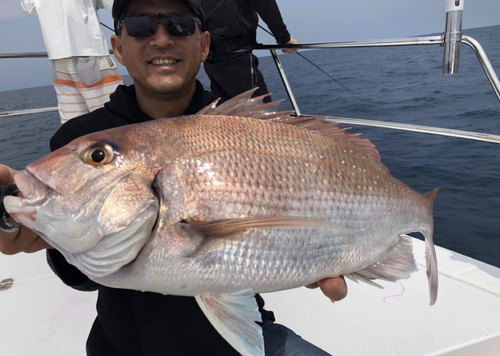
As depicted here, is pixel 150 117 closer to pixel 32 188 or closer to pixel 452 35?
pixel 32 188

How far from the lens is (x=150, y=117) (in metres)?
1.58

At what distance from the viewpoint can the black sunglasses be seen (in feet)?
4.53

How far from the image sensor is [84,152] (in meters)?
0.97

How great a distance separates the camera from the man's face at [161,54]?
1.43m

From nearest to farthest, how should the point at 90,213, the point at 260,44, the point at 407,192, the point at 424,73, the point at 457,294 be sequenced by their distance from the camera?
the point at 90,213 < the point at 407,192 < the point at 457,294 < the point at 260,44 < the point at 424,73

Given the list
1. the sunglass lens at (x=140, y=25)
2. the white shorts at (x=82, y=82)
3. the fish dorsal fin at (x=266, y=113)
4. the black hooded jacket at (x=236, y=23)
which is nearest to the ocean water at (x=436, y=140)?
the black hooded jacket at (x=236, y=23)

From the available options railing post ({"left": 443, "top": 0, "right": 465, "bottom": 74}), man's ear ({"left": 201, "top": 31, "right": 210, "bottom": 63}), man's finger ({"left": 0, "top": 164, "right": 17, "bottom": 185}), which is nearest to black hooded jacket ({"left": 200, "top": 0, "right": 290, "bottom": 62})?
railing post ({"left": 443, "top": 0, "right": 465, "bottom": 74})

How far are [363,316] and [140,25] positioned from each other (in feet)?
5.77

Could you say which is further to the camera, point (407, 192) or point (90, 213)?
point (407, 192)

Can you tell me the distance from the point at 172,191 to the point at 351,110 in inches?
342

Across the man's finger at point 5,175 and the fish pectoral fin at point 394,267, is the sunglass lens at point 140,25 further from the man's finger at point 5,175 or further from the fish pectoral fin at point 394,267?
the fish pectoral fin at point 394,267

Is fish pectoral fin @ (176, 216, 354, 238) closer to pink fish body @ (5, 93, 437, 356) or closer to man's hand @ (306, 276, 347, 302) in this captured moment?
pink fish body @ (5, 93, 437, 356)

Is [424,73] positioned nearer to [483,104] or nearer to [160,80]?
[483,104]

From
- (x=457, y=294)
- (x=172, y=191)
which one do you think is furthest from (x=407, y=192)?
(x=457, y=294)
